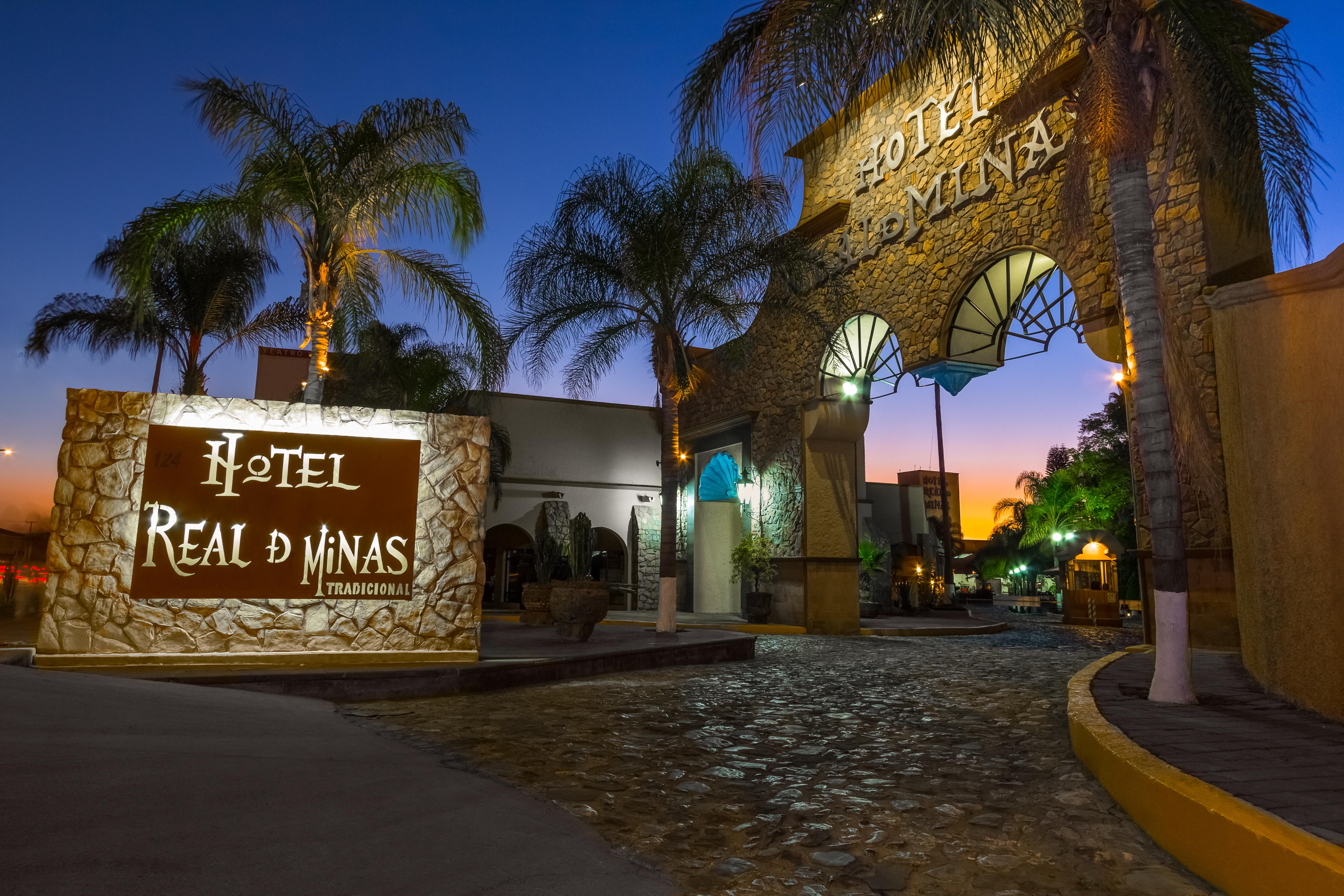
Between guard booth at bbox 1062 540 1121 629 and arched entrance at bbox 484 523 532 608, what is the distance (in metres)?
13.4

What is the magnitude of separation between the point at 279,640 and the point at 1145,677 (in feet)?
23.3

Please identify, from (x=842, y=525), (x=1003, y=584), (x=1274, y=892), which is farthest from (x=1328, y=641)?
(x=1003, y=584)

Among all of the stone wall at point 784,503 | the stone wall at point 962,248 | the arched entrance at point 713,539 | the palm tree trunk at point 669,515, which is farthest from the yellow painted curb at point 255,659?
the arched entrance at point 713,539

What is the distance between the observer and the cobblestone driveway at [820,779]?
8.98 feet

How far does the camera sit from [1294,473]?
16.5 feet

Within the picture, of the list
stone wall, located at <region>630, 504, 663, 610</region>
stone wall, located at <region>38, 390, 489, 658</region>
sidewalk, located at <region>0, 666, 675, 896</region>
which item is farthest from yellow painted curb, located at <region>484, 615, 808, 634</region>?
sidewalk, located at <region>0, 666, 675, 896</region>

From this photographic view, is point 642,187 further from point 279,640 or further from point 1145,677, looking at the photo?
point 1145,677

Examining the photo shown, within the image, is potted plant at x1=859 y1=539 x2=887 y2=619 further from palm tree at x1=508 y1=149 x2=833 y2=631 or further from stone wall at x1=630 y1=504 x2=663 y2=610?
palm tree at x1=508 y1=149 x2=833 y2=631

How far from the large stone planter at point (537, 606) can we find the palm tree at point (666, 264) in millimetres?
2116

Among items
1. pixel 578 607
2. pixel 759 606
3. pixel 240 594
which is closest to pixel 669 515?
pixel 578 607

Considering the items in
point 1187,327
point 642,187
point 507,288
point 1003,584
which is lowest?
point 1003,584

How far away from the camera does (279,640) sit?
6863 mm

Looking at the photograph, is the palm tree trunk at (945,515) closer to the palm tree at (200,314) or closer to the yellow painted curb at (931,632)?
the yellow painted curb at (931,632)

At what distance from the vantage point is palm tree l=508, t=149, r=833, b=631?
39.3 ft
